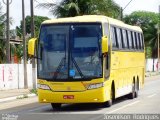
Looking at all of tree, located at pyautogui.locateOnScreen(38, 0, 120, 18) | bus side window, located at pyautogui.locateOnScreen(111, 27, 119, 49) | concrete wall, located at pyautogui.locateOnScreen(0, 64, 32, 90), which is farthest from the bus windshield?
tree, located at pyautogui.locateOnScreen(38, 0, 120, 18)

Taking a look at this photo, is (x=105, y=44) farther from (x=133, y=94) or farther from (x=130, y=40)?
(x=133, y=94)

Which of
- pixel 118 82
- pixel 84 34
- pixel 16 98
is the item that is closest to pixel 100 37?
pixel 84 34

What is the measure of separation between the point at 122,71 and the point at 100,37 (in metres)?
4.15

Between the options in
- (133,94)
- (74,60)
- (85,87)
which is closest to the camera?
(85,87)

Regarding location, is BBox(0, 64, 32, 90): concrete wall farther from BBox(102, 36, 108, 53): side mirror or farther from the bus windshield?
BBox(102, 36, 108, 53): side mirror

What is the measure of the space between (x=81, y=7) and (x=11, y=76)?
8949 millimetres

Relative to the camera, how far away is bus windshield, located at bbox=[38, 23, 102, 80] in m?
20.5

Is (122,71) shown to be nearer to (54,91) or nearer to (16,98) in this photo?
(54,91)

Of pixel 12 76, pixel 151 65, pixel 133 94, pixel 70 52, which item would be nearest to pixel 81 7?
pixel 12 76

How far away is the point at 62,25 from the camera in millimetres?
21125

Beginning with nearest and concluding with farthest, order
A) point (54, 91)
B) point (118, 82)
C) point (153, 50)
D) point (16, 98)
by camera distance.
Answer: point (54, 91)
point (118, 82)
point (16, 98)
point (153, 50)

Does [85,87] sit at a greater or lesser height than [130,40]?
lesser

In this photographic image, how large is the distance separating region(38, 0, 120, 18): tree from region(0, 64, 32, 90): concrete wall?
5443mm

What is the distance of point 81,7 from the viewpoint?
43688 mm
